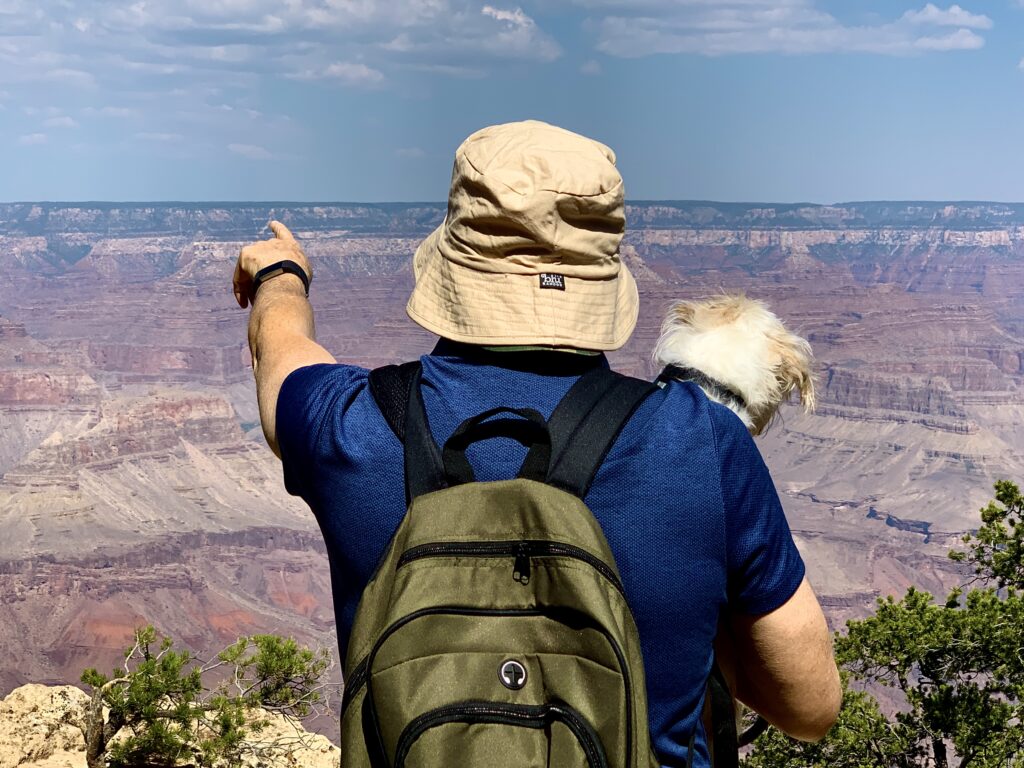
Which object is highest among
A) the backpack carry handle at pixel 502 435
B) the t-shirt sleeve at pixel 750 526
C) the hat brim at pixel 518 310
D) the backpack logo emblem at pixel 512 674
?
the hat brim at pixel 518 310

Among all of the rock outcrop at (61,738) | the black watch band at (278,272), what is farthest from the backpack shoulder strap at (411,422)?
the rock outcrop at (61,738)

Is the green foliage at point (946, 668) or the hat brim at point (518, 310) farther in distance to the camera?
the green foliage at point (946, 668)

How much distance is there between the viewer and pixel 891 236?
152500mm

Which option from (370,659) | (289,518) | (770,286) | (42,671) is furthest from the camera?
(770,286)

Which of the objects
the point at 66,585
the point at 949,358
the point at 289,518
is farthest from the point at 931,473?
the point at 66,585

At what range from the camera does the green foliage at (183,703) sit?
6.77 m

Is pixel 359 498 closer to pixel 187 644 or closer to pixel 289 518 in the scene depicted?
pixel 187 644

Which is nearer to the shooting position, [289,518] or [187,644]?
[187,644]

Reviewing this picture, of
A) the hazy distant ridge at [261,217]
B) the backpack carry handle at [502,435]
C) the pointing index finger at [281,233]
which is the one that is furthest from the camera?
the hazy distant ridge at [261,217]

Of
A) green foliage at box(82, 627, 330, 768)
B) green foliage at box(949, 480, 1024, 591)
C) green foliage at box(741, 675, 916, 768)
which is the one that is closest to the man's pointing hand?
green foliage at box(82, 627, 330, 768)

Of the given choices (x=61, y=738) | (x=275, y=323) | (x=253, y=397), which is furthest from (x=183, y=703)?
(x=253, y=397)

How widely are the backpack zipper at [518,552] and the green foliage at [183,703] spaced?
5.76 metres

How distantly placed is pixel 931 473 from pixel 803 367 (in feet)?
317

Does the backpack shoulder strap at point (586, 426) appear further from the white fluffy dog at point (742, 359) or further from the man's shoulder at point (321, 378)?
the white fluffy dog at point (742, 359)
